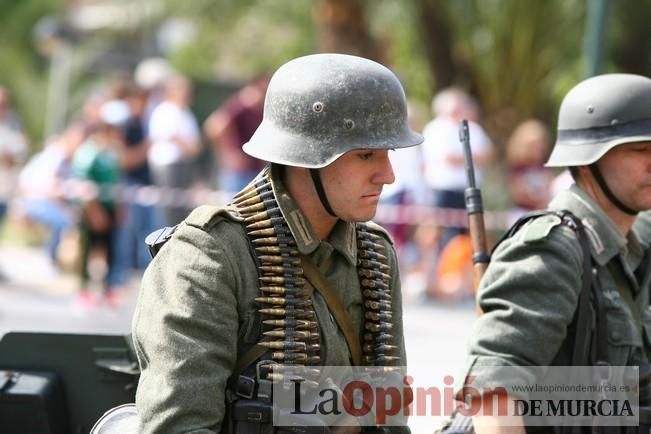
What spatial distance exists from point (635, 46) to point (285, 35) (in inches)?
380

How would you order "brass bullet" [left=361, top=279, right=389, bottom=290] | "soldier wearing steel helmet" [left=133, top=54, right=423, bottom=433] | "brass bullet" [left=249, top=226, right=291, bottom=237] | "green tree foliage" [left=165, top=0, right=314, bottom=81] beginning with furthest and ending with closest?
1. "green tree foliage" [left=165, top=0, right=314, bottom=81]
2. "brass bullet" [left=361, top=279, right=389, bottom=290]
3. "brass bullet" [left=249, top=226, right=291, bottom=237]
4. "soldier wearing steel helmet" [left=133, top=54, right=423, bottom=433]

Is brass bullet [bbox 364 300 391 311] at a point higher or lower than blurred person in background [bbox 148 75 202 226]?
lower

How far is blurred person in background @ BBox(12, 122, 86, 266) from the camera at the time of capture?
46.2 feet

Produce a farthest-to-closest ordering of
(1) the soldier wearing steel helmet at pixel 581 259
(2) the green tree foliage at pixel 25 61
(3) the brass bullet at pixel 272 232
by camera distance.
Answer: (2) the green tree foliage at pixel 25 61 < (1) the soldier wearing steel helmet at pixel 581 259 < (3) the brass bullet at pixel 272 232

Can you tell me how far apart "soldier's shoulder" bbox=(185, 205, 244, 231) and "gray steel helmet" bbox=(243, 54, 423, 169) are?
20 cm

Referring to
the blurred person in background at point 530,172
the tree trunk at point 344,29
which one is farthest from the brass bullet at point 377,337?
the tree trunk at point 344,29

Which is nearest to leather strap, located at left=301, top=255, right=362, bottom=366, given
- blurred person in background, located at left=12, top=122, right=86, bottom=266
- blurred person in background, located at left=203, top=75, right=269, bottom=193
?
blurred person in background, located at left=203, top=75, right=269, bottom=193

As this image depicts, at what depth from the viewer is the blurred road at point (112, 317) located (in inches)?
406

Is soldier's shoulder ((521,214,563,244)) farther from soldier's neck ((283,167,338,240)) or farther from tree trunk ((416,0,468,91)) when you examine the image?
tree trunk ((416,0,468,91))

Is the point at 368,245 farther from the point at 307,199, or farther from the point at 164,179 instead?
the point at 164,179

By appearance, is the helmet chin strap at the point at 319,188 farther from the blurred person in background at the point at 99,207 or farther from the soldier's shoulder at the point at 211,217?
the blurred person in background at the point at 99,207

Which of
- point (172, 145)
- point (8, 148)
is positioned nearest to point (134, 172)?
point (172, 145)

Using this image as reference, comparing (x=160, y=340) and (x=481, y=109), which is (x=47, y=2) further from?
(x=160, y=340)

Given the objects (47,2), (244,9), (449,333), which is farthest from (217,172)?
(47,2)
